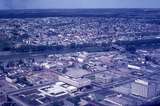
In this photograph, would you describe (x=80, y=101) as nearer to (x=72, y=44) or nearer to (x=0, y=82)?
(x=0, y=82)

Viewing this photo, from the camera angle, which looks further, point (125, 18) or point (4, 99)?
point (125, 18)

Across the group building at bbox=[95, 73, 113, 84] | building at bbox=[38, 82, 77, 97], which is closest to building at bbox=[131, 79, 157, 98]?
building at bbox=[95, 73, 113, 84]

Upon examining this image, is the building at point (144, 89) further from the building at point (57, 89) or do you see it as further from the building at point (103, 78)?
the building at point (57, 89)

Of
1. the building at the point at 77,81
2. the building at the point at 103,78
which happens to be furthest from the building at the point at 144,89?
the building at the point at 77,81

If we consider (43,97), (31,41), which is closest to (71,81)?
(43,97)

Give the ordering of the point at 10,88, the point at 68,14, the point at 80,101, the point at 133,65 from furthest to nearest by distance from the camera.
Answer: the point at 68,14, the point at 133,65, the point at 10,88, the point at 80,101

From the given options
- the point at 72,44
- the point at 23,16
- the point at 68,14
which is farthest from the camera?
the point at 68,14

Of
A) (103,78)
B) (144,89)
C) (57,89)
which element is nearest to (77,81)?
(57,89)

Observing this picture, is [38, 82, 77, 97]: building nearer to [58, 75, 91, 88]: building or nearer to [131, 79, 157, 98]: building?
[58, 75, 91, 88]: building
